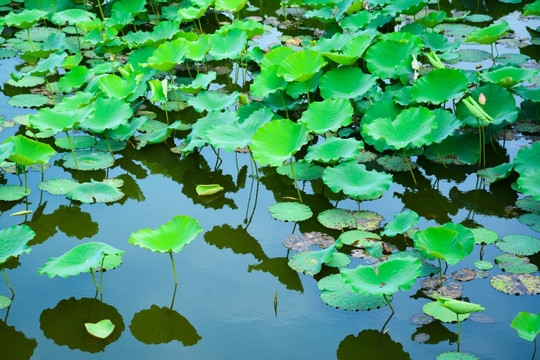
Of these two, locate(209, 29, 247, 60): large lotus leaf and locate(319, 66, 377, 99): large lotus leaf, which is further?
locate(209, 29, 247, 60): large lotus leaf

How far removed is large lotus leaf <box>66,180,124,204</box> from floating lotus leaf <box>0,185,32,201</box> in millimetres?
243

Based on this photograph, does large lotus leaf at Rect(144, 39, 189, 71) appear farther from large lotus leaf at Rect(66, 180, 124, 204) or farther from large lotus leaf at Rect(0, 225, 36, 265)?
large lotus leaf at Rect(0, 225, 36, 265)

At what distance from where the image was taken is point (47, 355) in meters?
2.13

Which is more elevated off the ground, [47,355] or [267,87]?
[267,87]

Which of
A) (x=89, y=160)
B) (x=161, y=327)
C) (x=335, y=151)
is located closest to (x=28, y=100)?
(x=89, y=160)

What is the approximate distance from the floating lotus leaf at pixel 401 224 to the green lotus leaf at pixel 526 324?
607mm

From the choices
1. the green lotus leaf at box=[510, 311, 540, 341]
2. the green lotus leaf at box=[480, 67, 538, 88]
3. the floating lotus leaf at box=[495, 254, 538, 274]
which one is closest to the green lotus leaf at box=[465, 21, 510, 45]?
the green lotus leaf at box=[480, 67, 538, 88]

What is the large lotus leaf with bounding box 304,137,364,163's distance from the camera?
281 cm

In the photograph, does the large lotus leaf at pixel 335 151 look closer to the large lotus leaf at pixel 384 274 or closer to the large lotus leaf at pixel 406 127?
the large lotus leaf at pixel 406 127

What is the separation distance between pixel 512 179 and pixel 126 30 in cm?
340

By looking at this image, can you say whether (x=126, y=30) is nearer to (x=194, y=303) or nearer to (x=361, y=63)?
(x=361, y=63)

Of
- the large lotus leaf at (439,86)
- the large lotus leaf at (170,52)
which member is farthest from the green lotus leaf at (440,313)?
the large lotus leaf at (170,52)

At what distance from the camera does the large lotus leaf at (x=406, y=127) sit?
9.49 ft

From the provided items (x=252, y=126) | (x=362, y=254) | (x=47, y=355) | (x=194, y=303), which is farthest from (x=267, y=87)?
(x=47, y=355)
